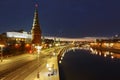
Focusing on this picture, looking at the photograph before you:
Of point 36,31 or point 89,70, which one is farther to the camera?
point 36,31

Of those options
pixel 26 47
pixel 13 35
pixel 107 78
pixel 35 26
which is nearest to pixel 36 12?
pixel 35 26

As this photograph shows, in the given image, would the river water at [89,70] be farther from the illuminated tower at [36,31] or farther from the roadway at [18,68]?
the illuminated tower at [36,31]

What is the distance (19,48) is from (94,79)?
2422 inches

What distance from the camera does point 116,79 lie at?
7125 cm

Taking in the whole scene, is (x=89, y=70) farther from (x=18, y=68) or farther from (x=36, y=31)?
(x=36, y=31)

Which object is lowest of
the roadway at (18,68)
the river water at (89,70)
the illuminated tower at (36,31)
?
the river water at (89,70)

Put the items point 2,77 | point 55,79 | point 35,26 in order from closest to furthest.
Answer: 1. point 55,79
2. point 2,77
3. point 35,26

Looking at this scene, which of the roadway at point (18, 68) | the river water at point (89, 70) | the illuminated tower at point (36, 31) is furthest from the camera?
the illuminated tower at point (36, 31)

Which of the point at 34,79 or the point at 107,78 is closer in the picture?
the point at 34,79

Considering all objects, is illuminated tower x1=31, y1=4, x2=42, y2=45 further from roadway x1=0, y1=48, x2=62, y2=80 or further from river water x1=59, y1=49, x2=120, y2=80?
roadway x1=0, y1=48, x2=62, y2=80

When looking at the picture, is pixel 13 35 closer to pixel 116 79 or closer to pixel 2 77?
pixel 116 79

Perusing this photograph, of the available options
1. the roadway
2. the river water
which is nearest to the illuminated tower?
the river water

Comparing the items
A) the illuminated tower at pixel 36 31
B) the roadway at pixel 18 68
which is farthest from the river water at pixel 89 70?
the illuminated tower at pixel 36 31

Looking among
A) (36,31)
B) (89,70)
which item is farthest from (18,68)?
(36,31)
